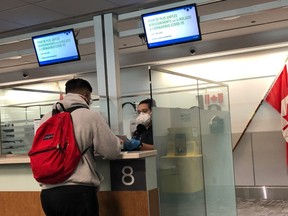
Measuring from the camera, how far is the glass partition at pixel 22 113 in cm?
409

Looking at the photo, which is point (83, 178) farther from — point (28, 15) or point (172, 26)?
point (28, 15)

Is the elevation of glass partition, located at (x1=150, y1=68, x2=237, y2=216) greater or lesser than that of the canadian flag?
lesser

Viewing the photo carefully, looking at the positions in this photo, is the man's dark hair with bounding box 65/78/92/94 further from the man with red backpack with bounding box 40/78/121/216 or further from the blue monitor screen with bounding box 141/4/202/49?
the blue monitor screen with bounding box 141/4/202/49

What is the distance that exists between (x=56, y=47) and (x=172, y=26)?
1.42 meters

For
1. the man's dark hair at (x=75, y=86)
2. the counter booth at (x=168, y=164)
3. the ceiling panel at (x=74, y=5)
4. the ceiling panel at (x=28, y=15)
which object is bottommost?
the counter booth at (x=168, y=164)

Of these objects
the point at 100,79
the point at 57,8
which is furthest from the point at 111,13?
the point at 57,8

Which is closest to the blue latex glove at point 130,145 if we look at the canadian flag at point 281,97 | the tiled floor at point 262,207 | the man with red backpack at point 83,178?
the man with red backpack at point 83,178

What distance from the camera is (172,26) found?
4.00 metres

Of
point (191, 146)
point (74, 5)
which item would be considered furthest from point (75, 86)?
point (74, 5)

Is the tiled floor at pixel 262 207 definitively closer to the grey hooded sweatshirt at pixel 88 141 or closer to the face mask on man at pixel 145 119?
the face mask on man at pixel 145 119

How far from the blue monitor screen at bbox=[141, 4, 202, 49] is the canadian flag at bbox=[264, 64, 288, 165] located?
2.85 meters

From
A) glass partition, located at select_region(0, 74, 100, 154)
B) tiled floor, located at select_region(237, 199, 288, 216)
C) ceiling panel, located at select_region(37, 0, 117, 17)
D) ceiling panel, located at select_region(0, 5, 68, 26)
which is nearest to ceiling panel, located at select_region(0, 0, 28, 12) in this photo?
ceiling panel, located at select_region(0, 5, 68, 26)

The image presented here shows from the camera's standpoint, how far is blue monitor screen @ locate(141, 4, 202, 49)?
3.78 meters

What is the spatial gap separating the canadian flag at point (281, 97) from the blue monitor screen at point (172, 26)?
9.34 ft
